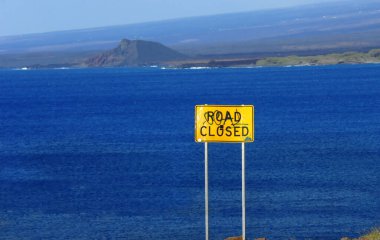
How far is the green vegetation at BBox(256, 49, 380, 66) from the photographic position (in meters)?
115

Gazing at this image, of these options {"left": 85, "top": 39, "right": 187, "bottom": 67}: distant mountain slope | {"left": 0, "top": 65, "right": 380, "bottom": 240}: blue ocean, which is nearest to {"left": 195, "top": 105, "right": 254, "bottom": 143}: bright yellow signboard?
{"left": 0, "top": 65, "right": 380, "bottom": 240}: blue ocean

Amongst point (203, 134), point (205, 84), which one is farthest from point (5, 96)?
point (203, 134)

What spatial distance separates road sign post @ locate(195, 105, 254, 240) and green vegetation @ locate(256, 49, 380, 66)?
103 metres

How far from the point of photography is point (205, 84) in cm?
8350

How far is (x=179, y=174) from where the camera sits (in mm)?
29578

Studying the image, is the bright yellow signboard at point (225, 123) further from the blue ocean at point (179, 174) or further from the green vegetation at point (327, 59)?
the green vegetation at point (327, 59)

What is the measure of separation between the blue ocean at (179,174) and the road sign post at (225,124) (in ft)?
23.7

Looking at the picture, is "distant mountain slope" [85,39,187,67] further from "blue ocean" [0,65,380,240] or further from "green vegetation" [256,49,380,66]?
"blue ocean" [0,65,380,240]

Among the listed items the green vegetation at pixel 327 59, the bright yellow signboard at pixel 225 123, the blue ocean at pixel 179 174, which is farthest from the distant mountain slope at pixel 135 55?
the bright yellow signboard at pixel 225 123

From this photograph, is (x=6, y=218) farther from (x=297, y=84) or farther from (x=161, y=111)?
(x=297, y=84)

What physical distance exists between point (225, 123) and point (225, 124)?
1 centimetres

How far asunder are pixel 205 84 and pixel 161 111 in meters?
27.1

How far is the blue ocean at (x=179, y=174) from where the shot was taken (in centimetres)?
2166

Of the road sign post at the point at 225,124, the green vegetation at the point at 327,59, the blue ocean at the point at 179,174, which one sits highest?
the road sign post at the point at 225,124
